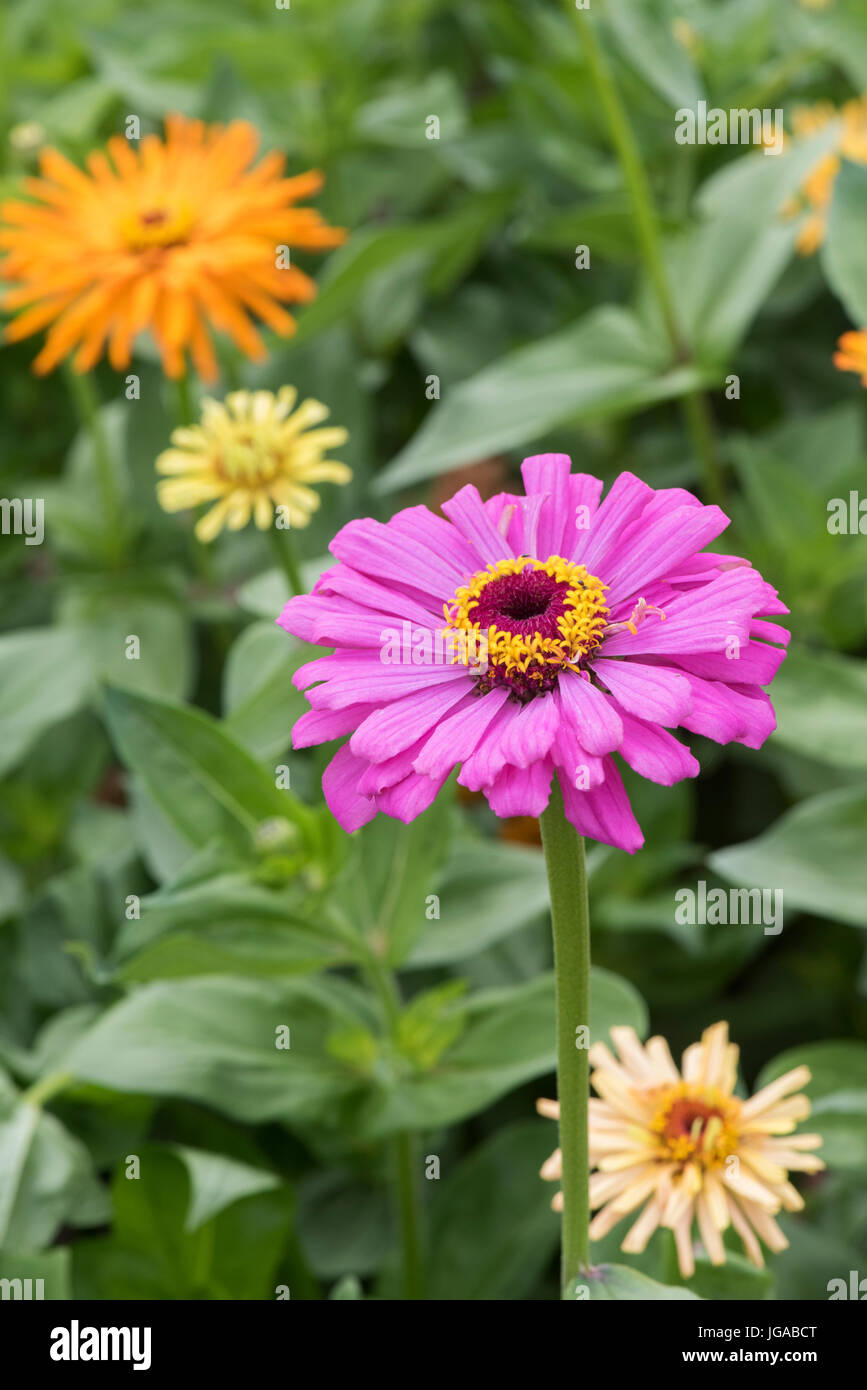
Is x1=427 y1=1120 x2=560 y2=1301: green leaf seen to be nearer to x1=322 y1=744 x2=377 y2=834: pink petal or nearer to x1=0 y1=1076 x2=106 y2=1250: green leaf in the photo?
x1=0 y1=1076 x2=106 y2=1250: green leaf

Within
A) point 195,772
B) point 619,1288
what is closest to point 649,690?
point 619,1288

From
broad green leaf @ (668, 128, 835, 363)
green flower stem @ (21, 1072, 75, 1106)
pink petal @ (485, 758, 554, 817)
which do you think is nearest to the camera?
pink petal @ (485, 758, 554, 817)

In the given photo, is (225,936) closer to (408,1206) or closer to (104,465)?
(408,1206)

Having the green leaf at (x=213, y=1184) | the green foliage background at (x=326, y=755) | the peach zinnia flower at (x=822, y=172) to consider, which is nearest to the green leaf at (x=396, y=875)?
the green foliage background at (x=326, y=755)

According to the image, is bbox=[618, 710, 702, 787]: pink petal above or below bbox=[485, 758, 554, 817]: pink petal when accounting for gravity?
above

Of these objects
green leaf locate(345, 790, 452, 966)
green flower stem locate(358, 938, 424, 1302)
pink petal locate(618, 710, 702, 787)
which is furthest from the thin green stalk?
pink petal locate(618, 710, 702, 787)

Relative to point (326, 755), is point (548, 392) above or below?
above
